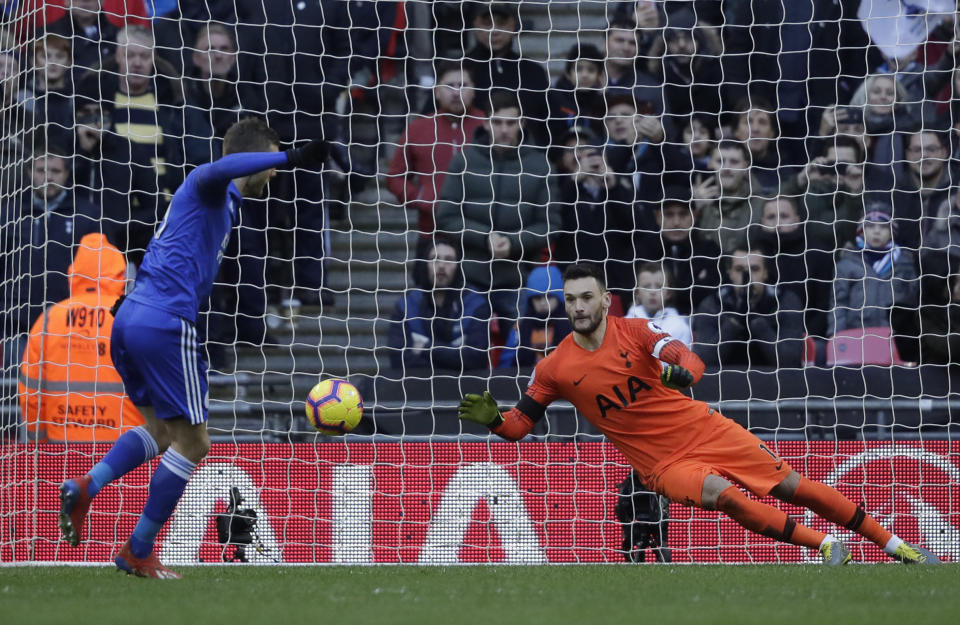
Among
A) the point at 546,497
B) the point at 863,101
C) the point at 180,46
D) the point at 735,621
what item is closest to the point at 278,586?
the point at 735,621

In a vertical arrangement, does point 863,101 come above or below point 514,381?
above

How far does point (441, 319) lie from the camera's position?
941cm

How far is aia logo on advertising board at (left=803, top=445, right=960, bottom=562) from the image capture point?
7973mm

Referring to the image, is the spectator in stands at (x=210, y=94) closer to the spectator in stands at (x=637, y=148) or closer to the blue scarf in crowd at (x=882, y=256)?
the spectator in stands at (x=637, y=148)

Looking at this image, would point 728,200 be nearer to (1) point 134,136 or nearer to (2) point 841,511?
(2) point 841,511

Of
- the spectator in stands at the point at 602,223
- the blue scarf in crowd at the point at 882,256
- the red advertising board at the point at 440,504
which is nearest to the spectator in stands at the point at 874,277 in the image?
the blue scarf in crowd at the point at 882,256

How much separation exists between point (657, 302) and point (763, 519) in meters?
2.94

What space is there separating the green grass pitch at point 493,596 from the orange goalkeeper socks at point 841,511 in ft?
0.80

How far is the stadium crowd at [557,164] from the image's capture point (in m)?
9.27

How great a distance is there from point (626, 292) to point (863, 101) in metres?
2.31

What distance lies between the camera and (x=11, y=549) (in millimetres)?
8102

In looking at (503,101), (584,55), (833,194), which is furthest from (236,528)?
(833,194)

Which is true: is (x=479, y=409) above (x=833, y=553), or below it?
above

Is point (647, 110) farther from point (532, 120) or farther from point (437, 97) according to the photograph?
point (437, 97)
